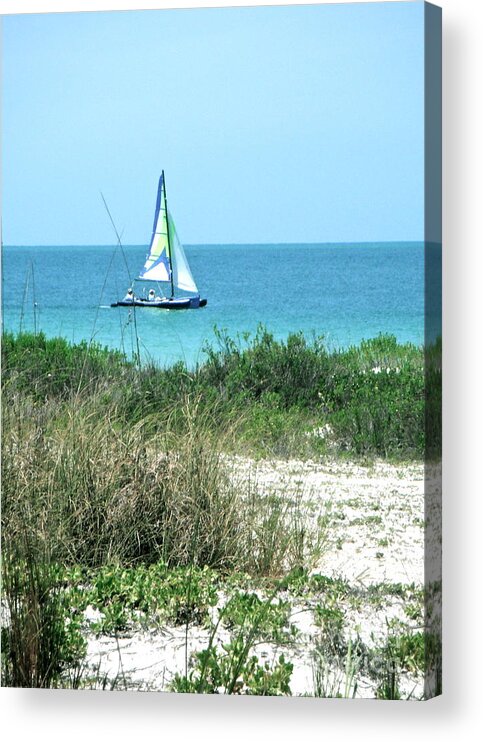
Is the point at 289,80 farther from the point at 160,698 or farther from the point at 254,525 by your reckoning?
the point at 160,698

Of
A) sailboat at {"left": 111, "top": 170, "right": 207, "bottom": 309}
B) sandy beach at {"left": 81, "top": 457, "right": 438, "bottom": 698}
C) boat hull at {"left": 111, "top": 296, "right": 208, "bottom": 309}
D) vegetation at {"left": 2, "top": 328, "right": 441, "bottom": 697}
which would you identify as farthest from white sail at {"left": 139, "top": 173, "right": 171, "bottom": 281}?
sandy beach at {"left": 81, "top": 457, "right": 438, "bottom": 698}

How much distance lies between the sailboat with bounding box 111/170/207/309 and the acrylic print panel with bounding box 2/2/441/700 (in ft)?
0.04

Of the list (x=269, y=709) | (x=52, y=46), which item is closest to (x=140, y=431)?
(x=269, y=709)

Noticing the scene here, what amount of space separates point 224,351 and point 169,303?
1.01ft

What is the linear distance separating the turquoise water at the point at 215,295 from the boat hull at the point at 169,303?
25 mm

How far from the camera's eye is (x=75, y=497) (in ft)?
17.0

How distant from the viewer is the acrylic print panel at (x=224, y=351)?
15.7 ft

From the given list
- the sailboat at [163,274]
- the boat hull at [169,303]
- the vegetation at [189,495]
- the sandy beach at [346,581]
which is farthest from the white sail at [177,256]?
the sandy beach at [346,581]

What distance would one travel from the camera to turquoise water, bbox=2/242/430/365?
502 cm

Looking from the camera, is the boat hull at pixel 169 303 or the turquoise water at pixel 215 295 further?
the boat hull at pixel 169 303

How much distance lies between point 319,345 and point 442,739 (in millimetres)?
1690

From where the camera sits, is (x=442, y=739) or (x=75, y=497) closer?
(x=442, y=739)

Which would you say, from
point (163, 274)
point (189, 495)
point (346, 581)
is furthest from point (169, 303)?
point (346, 581)

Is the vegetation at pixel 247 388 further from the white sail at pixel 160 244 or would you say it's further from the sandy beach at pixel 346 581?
the white sail at pixel 160 244
